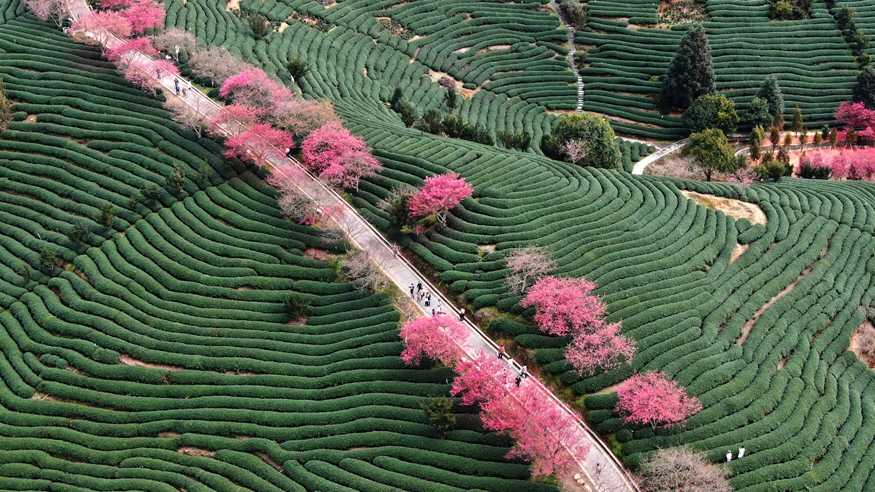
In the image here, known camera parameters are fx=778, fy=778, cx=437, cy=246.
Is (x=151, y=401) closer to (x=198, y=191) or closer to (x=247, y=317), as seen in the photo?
(x=247, y=317)

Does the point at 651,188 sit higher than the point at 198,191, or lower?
lower

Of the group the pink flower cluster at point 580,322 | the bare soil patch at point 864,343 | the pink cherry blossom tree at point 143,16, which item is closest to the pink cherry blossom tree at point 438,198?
the pink flower cluster at point 580,322

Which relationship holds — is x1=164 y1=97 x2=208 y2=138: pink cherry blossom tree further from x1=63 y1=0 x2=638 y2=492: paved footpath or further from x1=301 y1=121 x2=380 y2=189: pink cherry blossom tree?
x1=301 y1=121 x2=380 y2=189: pink cherry blossom tree

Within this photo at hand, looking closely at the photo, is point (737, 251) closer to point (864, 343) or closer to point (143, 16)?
point (864, 343)

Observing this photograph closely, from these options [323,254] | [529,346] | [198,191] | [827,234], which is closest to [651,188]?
[827,234]

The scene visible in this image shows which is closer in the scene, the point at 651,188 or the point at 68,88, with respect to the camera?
the point at 651,188

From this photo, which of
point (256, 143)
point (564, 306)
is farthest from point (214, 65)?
point (564, 306)
